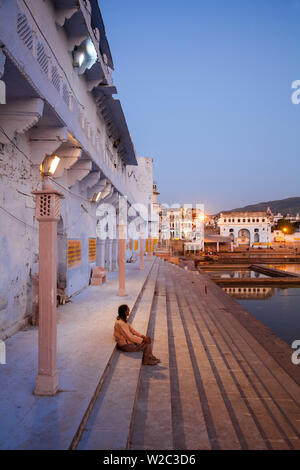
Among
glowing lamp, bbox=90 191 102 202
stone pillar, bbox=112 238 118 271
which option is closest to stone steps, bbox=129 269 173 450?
glowing lamp, bbox=90 191 102 202

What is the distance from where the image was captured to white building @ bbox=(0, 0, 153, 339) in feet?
14.8

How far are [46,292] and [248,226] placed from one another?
77.8 m

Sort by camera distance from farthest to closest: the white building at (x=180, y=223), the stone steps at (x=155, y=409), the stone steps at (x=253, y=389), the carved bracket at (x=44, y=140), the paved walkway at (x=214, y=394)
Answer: the white building at (x=180, y=223) < the carved bracket at (x=44, y=140) < the stone steps at (x=253, y=389) < the paved walkway at (x=214, y=394) < the stone steps at (x=155, y=409)

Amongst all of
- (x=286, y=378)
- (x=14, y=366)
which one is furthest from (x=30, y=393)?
(x=286, y=378)

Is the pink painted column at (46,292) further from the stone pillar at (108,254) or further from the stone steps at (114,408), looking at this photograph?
the stone pillar at (108,254)

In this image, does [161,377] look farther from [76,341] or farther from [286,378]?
[286,378]

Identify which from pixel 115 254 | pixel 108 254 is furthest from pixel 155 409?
pixel 115 254

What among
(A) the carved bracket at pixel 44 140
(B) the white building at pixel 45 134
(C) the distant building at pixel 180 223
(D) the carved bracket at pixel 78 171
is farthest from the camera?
(C) the distant building at pixel 180 223

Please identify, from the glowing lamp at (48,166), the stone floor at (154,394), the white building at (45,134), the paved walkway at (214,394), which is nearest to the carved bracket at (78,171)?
the white building at (45,134)

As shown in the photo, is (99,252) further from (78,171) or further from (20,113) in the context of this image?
(20,113)

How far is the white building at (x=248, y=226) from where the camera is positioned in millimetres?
76500

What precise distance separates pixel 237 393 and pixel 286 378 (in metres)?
1.65

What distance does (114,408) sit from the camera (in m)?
3.58

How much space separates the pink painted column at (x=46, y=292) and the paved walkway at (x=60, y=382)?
0.22 meters
